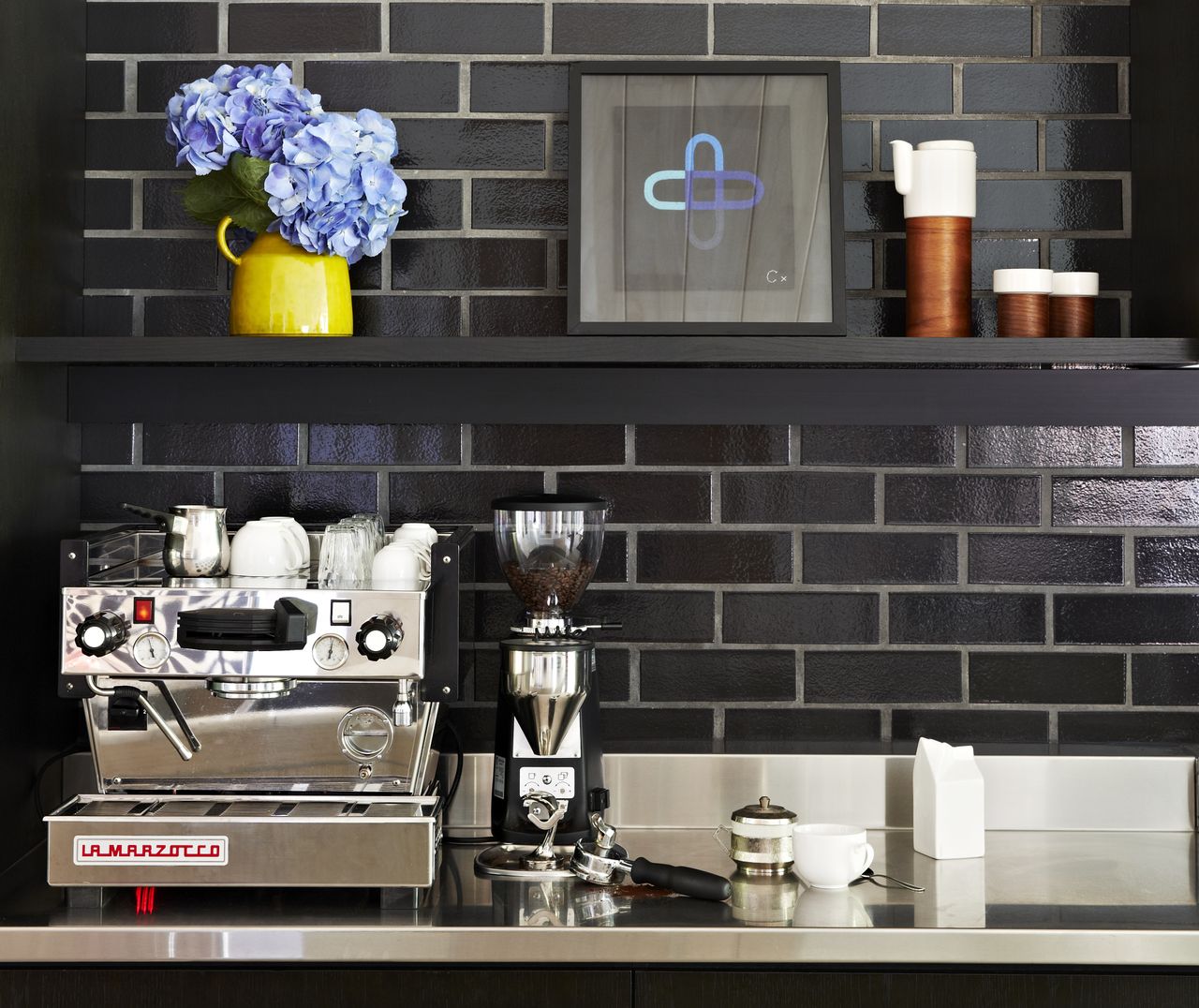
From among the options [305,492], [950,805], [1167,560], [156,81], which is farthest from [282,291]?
[1167,560]

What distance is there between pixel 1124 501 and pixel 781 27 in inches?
35.0

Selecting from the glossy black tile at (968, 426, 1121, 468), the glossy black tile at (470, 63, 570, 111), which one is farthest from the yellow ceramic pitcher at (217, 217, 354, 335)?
the glossy black tile at (968, 426, 1121, 468)

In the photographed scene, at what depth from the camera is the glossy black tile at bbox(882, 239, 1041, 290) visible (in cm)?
187

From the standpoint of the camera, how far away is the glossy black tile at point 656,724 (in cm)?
189

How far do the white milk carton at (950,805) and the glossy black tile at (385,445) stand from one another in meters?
0.82

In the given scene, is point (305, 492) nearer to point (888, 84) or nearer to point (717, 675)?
point (717, 675)

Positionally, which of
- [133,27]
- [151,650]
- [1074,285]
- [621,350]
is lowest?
[151,650]

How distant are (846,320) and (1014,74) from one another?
18.3 inches

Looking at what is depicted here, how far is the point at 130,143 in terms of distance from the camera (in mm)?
1855

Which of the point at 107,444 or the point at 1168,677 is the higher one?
the point at 107,444

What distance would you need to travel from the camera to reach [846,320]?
5.96 ft

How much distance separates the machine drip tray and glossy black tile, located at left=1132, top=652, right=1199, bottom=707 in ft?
3.69

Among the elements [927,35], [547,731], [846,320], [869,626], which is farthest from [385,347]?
[927,35]

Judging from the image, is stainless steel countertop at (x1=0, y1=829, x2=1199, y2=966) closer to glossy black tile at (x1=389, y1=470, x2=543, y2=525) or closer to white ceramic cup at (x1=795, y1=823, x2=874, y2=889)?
white ceramic cup at (x1=795, y1=823, x2=874, y2=889)
